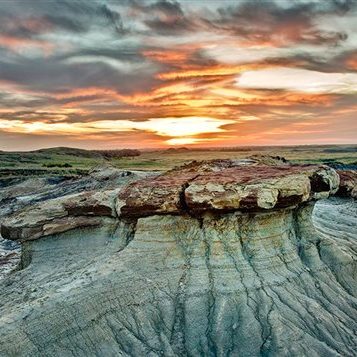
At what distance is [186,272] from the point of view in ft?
53.8

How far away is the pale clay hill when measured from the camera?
47.6ft

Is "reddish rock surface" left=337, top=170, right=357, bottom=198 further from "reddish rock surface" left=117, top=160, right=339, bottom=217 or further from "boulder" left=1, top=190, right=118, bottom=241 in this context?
"boulder" left=1, top=190, right=118, bottom=241

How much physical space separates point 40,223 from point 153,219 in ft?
13.8

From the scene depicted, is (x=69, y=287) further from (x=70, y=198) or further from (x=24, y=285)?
(x=70, y=198)

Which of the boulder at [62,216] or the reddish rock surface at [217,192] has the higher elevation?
the reddish rock surface at [217,192]

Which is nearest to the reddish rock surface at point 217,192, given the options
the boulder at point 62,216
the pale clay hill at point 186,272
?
the pale clay hill at point 186,272

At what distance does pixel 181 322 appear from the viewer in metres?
15.4

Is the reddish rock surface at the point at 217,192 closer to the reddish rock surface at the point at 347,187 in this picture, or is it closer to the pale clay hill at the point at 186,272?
the pale clay hill at the point at 186,272

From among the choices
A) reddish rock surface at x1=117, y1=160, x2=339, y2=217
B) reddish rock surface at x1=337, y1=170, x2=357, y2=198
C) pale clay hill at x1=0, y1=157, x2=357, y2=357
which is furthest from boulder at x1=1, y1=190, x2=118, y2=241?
reddish rock surface at x1=337, y1=170, x2=357, y2=198

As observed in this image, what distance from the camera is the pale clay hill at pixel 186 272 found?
1452 centimetres

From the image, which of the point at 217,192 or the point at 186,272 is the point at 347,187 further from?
the point at 186,272

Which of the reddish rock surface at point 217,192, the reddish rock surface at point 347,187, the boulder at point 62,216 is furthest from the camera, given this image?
the reddish rock surface at point 347,187

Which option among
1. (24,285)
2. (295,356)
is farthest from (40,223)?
(295,356)

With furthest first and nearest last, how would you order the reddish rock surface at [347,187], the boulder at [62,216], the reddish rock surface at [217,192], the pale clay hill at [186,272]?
the reddish rock surface at [347,187] → the boulder at [62,216] → the reddish rock surface at [217,192] → the pale clay hill at [186,272]
